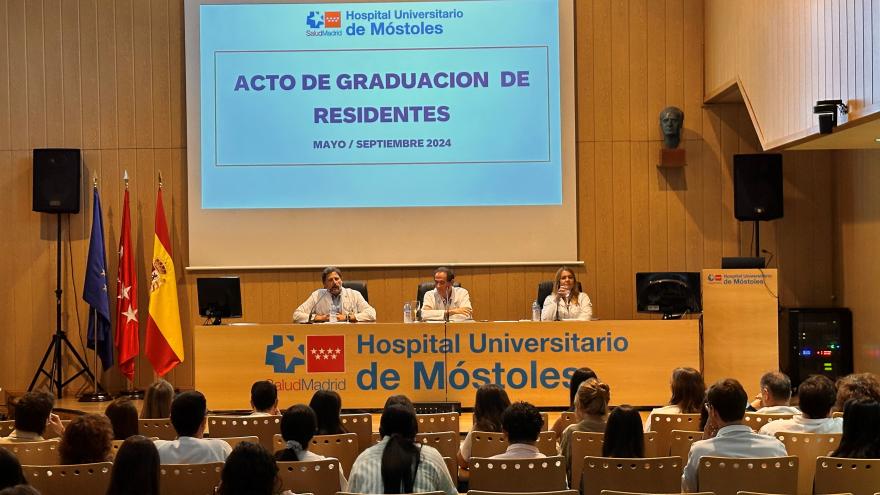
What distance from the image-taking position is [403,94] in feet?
33.8

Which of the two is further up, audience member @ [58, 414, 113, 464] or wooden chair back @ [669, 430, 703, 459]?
audience member @ [58, 414, 113, 464]

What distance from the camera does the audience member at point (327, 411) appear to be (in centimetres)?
490

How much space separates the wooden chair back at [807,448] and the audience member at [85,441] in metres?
2.82

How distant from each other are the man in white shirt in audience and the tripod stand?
7.34 meters

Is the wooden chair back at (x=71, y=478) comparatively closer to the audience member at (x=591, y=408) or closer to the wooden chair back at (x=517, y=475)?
the wooden chair back at (x=517, y=475)

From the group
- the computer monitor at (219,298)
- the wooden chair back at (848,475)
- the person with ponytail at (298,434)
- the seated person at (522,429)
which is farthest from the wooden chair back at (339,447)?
the computer monitor at (219,298)

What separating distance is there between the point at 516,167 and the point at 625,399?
2885 millimetres

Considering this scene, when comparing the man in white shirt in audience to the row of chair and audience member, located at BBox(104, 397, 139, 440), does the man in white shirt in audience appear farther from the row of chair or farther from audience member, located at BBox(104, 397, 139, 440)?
audience member, located at BBox(104, 397, 139, 440)

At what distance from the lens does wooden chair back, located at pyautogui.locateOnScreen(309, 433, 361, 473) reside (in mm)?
4668

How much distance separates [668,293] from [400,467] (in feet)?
16.8

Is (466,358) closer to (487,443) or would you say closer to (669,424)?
(669,424)

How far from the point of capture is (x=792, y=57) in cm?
819

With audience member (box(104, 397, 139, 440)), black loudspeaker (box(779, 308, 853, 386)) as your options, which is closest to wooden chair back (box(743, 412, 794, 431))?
audience member (box(104, 397, 139, 440))

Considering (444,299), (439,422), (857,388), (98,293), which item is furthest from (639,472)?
(98,293)
